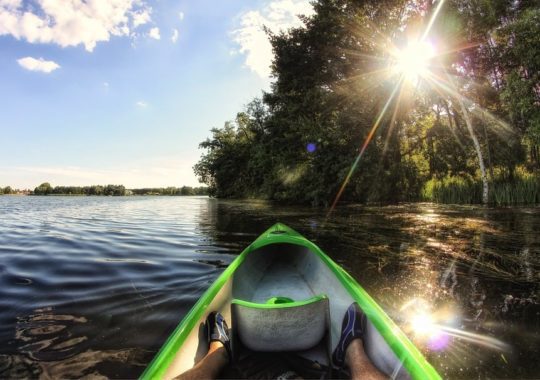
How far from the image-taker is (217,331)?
2.52m

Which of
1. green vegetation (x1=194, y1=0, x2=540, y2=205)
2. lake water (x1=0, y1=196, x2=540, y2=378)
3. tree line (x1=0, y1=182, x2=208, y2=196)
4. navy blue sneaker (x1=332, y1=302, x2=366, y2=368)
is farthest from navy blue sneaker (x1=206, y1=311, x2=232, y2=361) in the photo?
tree line (x1=0, y1=182, x2=208, y2=196)

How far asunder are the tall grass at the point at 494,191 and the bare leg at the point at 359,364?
18.4m

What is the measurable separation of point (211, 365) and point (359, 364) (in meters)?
1.05

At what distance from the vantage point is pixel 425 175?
80.9ft

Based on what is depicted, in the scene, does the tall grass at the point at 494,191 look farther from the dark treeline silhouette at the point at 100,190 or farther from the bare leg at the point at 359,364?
the dark treeline silhouette at the point at 100,190

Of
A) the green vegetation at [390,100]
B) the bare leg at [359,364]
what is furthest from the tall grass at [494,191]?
the bare leg at [359,364]

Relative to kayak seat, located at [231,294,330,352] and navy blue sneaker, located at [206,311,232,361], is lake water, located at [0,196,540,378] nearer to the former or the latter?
navy blue sneaker, located at [206,311,232,361]

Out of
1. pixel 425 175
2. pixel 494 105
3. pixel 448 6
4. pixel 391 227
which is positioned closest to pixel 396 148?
pixel 425 175

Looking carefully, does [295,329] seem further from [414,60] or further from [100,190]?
[100,190]

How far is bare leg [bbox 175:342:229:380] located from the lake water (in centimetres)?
68

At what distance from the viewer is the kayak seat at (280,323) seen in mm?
2430

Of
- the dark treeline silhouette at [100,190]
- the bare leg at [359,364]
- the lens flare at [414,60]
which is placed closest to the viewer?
the bare leg at [359,364]

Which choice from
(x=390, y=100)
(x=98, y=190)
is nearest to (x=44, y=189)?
(x=98, y=190)

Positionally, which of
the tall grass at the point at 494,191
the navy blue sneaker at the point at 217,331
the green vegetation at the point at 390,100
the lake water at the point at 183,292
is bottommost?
the lake water at the point at 183,292
